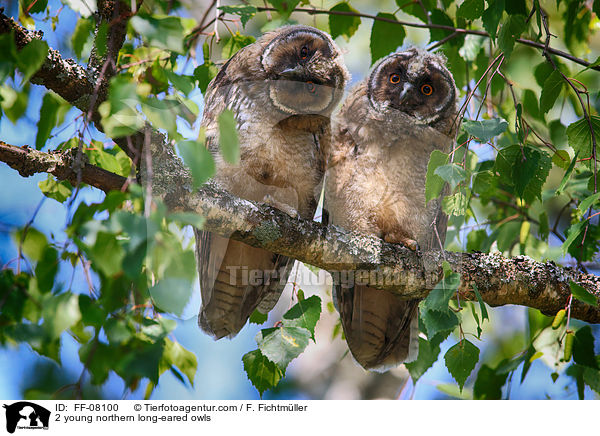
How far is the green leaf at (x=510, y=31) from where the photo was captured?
1.36 m

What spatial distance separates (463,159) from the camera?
4.37 feet

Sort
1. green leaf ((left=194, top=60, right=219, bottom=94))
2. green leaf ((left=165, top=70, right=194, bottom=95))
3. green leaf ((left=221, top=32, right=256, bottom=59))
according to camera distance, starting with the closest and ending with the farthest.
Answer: green leaf ((left=165, top=70, right=194, bottom=95)) < green leaf ((left=194, top=60, right=219, bottom=94)) < green leaf ((left=221, top=32, right=256, bottom=59))

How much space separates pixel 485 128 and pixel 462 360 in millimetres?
661

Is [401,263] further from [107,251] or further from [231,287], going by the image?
[107,251]

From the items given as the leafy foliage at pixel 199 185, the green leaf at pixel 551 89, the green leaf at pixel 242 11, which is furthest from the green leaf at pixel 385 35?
the green leaf at pixel 551 89

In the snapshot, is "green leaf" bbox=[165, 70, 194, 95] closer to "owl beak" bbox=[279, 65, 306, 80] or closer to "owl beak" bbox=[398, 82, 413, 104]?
"owl beak" bbox=[279, 65, 306, 80]

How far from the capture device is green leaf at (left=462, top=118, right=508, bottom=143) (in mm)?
1254

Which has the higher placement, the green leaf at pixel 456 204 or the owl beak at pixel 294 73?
the owl beak at pixel 294 73

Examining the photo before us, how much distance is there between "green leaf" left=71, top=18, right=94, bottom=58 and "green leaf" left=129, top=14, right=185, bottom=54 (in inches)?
41.8

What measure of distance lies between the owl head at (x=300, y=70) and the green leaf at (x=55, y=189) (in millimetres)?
768

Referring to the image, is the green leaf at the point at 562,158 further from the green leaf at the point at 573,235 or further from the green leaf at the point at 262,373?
the green leaf at the point at 262,373

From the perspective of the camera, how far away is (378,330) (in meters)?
2.21

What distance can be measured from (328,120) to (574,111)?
125 cm
